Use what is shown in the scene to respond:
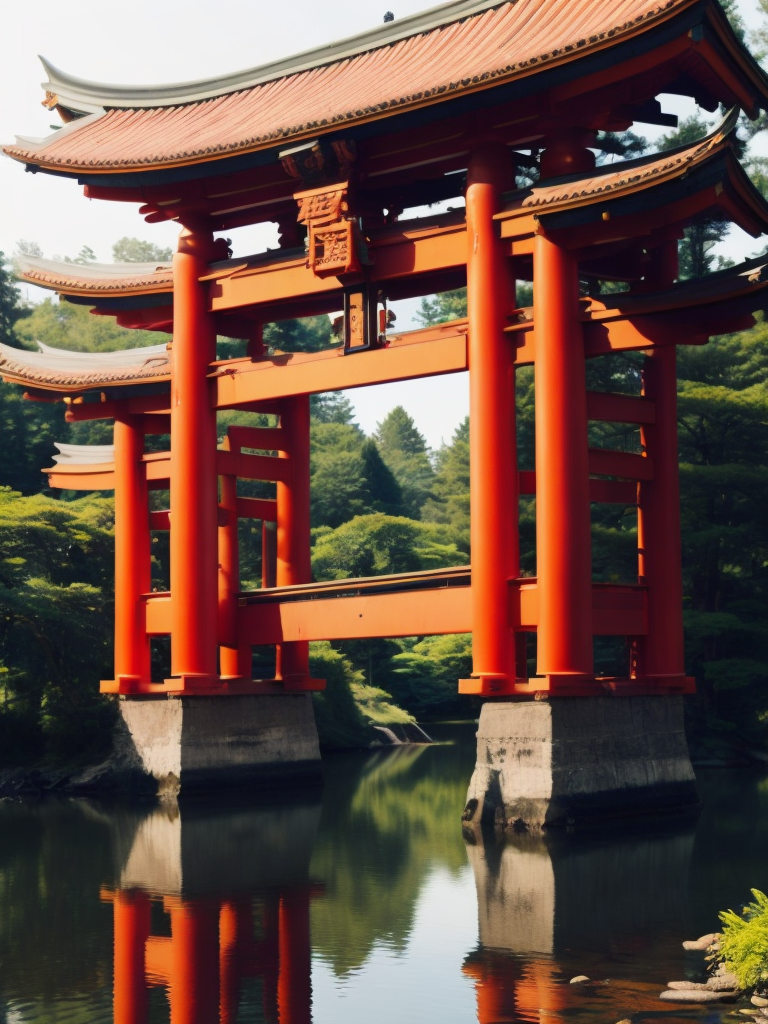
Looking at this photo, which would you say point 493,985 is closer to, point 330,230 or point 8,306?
point 330,230

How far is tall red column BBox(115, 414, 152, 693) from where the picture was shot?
27766 mm

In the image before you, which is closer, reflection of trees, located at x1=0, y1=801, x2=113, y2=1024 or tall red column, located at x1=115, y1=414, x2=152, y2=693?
reflection of trees, located at x1=0, y1=801, x2=113, y2=1024

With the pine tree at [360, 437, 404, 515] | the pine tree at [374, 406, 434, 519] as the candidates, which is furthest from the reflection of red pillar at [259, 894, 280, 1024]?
the pine tree at [374, 406, 434, 519]

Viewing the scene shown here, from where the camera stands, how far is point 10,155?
2734 cm

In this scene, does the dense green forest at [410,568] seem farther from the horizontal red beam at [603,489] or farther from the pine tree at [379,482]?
the horizontal red beam at [603,489]

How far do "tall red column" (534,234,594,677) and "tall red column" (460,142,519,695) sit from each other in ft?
1.97

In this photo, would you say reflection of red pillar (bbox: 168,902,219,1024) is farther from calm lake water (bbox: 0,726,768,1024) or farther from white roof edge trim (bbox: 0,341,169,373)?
white roof edge trim (bbox: 0,341,169,373)

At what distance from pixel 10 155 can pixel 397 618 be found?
1073 cm

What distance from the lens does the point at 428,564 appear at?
174 ft

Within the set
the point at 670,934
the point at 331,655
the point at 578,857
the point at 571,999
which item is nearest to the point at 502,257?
the point at 578,857

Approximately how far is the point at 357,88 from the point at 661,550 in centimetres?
887

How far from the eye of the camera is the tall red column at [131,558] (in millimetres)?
27766

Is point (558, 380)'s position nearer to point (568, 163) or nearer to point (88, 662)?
point (568, 163)

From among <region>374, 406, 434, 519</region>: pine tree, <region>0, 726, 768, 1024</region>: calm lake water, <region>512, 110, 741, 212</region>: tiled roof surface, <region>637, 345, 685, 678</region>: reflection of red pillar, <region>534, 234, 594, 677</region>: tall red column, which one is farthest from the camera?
<region>374, 406, 434, 519</region>: pine tree
